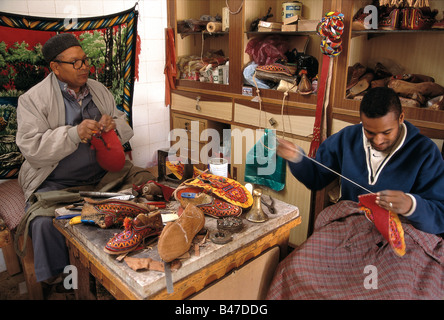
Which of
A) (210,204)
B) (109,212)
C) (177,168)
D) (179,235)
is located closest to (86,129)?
(177,168)

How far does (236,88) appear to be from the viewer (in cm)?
303

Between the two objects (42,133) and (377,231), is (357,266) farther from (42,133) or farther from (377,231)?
(42,133)

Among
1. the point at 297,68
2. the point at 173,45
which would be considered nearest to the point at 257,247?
the point at 297,68

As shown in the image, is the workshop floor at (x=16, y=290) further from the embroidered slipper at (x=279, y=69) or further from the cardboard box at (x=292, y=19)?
the cardboard box at (x=292, y=19)

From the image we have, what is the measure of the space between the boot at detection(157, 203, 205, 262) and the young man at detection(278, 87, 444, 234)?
1.98 feet

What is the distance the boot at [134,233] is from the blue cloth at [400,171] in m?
0.77

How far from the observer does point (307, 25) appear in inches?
101

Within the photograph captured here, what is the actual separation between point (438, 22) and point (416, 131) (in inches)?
39.4

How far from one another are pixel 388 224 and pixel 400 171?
311mm

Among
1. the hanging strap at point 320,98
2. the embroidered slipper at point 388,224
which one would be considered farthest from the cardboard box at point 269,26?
the embroidered slipper at point 388,224

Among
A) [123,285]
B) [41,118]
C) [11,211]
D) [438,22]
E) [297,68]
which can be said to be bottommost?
[11,211]

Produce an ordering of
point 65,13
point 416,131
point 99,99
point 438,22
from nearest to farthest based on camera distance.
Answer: point 416,131
point 438,22
point 99,99
point 65,13

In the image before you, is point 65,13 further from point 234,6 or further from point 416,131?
point 416,131

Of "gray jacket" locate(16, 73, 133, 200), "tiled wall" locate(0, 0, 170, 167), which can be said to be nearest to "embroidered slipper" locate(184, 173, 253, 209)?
"gray jacket" locate(16, 73, 133, 200)
